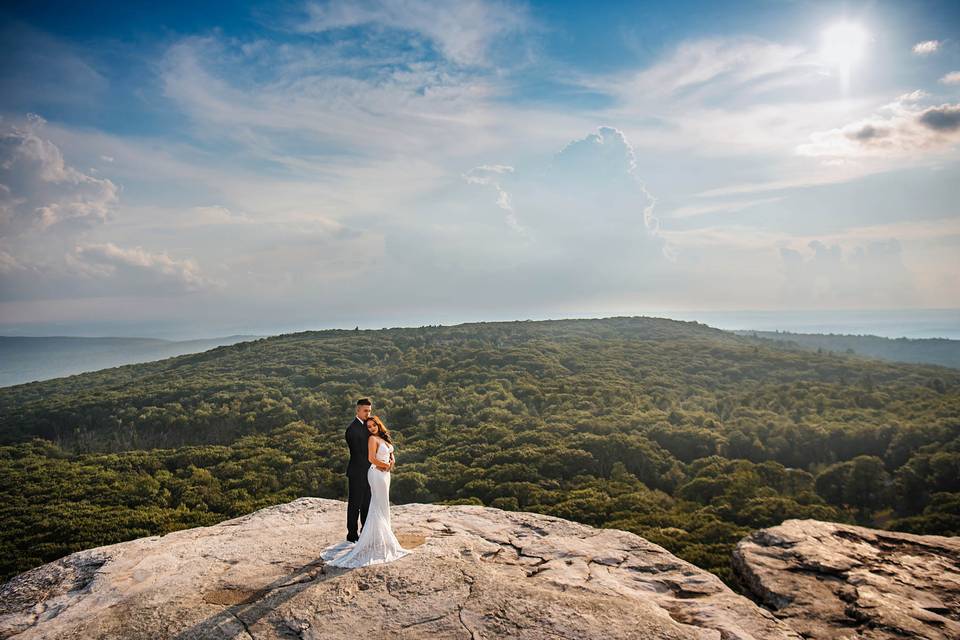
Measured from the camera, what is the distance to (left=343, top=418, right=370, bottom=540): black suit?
9188mm

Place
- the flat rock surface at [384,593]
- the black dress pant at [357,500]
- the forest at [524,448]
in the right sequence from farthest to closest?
the forest at [524,448], the black dress pant at [357,500], the flat rock surface at [384,593]

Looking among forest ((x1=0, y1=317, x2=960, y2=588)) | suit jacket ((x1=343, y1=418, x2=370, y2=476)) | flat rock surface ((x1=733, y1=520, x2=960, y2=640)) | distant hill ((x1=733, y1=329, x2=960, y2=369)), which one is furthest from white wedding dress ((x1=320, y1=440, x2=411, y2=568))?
distant hill ((x1=733, y1=329, x2=960, y2=369))

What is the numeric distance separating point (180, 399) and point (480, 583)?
56.7m

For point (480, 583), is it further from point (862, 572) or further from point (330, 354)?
point (330, 354)

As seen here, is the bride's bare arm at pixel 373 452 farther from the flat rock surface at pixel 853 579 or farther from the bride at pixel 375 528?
the flat rock surface at pixel 853 579

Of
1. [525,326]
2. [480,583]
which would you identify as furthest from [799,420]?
[525,326]

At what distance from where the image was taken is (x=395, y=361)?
79938 millimetres

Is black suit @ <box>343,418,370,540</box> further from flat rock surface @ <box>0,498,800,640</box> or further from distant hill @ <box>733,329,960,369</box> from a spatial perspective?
distant hill @ <box>733,329,960,369</box>

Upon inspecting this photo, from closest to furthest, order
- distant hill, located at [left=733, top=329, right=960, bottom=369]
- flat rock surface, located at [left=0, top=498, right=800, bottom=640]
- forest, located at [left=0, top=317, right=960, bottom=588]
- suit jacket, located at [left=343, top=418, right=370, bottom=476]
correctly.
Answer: flat rock surface, located at [left=0, top=498, right=800, bottom=640] → suit jacket, located at [left=343, top=418, right=370, bottom=476] → forest, located at [left=0, top=317, right=960, bottom=588] → distant hill, located at [left=733, top=329, right=960, bottom=369]

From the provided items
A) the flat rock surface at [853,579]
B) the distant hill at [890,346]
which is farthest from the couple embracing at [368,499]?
the distant hill at [890,346]

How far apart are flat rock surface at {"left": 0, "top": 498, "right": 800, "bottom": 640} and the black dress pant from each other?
0.76m

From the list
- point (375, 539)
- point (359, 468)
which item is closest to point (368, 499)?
point (359, 468)

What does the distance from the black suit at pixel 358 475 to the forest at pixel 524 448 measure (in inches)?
616

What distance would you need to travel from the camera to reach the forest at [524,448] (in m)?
25.2
